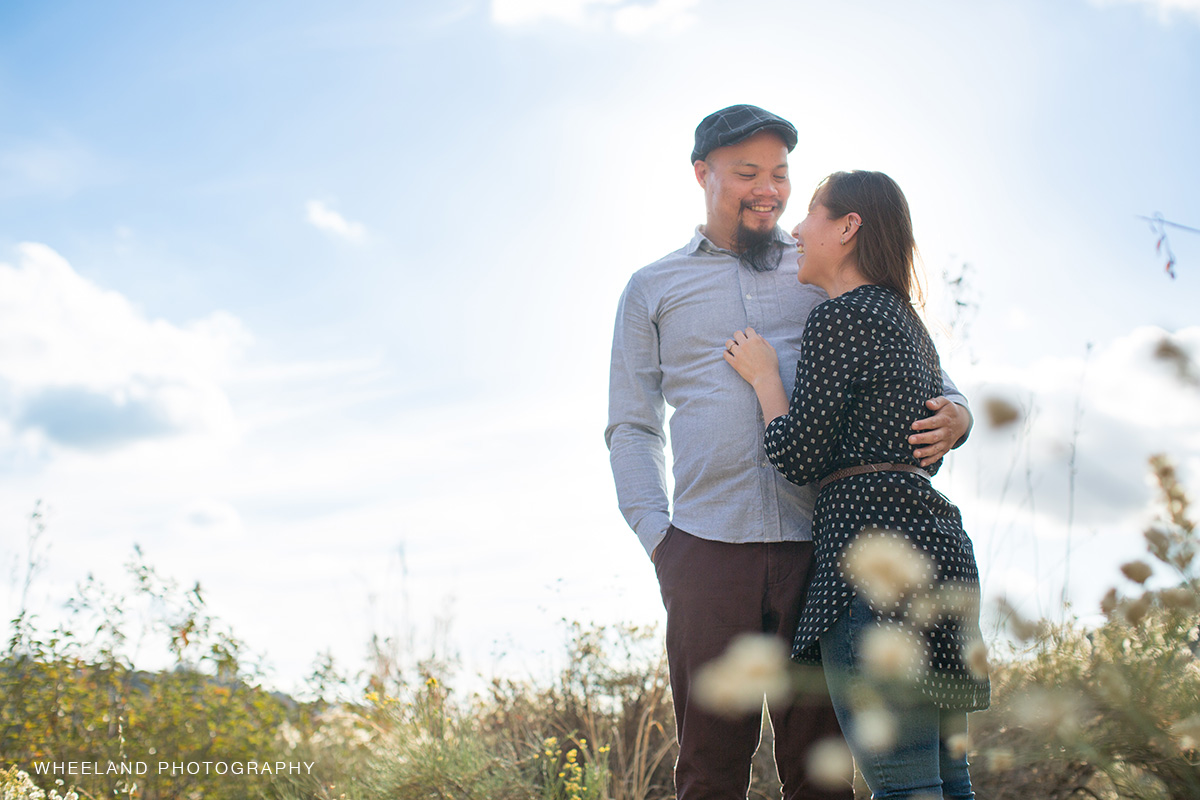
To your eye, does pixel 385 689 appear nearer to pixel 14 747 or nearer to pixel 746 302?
pixel 14 747

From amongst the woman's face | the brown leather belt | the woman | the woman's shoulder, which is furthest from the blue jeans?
the woman's face

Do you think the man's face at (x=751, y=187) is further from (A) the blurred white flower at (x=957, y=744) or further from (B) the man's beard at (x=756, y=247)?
(A) the blurred white flower at (x=957, y=744)

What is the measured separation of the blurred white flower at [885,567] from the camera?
5.45 ft

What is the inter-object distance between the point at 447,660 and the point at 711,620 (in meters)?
3.27

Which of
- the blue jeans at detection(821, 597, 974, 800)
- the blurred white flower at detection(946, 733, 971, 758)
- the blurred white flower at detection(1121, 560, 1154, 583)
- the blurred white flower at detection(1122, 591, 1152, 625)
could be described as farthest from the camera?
the blurred white flower at detection(946, 733, 971, 758)

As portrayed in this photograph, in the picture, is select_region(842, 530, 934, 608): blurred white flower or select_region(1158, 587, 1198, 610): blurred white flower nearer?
select_region(1158, 587, 1198, 610): blurred white flower

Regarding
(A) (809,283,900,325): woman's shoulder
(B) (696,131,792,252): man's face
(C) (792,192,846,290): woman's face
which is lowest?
(A) (809,283,900,325): woman's shoulder

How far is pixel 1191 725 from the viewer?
1225mm

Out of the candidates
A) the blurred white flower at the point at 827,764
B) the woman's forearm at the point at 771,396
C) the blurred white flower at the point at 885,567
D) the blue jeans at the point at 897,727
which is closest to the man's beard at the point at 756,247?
the woman's forearm at the point at 771,396

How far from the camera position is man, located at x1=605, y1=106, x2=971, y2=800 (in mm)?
2031

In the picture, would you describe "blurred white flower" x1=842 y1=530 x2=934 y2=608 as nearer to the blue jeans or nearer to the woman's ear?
the blue jeans

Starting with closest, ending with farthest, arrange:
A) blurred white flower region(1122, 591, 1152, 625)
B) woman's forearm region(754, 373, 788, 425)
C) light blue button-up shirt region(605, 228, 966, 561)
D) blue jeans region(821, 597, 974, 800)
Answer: blurred white flower region(1122, 591, 1152, 625)
blue jeans region(821, 597, 974, 800)
woman's forearm region(754, 373, 788, 425)
light blue button-up shirt region(605, 228, 966, 561)

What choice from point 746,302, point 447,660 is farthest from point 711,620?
point 447,660

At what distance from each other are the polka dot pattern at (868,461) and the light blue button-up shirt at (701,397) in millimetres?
219
